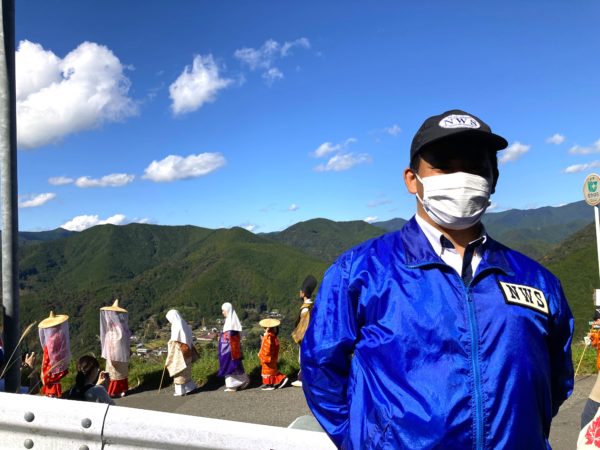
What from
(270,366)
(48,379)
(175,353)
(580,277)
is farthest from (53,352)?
(580,277)

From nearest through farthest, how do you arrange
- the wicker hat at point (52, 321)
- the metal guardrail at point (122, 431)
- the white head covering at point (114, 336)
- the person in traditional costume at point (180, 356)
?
the metal guardrail at point (122, 431) → the wicker hat at point (52, 321) → the person in traditional costume at point (180, 356) → the white head covering at point (114, 336)

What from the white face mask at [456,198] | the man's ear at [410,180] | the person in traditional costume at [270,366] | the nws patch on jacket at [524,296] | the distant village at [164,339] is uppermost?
the man's ear at [410,180]

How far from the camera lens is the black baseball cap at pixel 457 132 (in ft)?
5.67

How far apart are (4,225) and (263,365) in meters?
5.23

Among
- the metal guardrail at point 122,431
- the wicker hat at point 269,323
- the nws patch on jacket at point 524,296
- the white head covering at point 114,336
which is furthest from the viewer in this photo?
the wicker hat at point 269,323

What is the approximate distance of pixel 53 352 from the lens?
762cm

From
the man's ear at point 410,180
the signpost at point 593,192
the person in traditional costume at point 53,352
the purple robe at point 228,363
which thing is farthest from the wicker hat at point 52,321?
the signpost at point 593,192

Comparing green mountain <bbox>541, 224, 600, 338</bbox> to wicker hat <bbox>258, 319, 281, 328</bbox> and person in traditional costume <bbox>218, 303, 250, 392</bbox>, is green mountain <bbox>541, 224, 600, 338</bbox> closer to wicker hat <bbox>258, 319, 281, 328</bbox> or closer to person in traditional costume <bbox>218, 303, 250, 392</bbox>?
wicker hat <bbox>258, 319, 281, 328</bbox>

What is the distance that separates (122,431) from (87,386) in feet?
6.81

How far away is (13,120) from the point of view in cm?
358

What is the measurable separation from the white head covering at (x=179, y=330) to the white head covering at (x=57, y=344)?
1625 mm

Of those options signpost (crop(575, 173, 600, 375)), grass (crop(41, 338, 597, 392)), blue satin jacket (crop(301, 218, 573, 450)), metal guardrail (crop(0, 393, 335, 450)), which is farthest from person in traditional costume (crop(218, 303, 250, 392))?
blue satin jacket (crop(301, 218, 573, 450))

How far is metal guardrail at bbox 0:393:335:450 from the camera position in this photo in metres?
2.63

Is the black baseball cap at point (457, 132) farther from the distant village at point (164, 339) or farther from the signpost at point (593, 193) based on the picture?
the distant village at point (164, 339)
